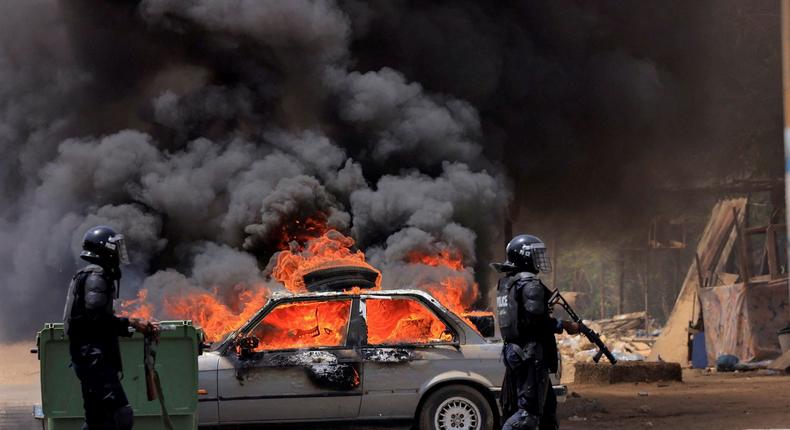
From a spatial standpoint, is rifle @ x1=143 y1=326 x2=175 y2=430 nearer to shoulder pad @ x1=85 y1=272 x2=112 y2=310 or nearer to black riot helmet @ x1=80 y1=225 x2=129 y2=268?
shoulder pad @ x1=85 y1=272 x2=112 y2=310

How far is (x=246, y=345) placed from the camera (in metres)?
8.47

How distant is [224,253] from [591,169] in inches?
311

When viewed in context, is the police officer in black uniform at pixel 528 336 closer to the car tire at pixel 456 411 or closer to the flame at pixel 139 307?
the car tire at pixel 456 411

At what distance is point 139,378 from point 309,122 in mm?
9894

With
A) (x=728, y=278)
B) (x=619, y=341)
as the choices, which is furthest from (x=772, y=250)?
(x=619, y=341)

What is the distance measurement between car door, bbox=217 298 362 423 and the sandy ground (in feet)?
0.81

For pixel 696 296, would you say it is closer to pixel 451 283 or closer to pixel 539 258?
pixel 451 283

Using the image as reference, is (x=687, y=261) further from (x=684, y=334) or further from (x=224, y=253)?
(x=224, y=253)

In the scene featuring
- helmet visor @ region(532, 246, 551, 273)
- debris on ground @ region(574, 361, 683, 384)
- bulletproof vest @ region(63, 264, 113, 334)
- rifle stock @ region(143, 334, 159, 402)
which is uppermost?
helmet visor @ region(532, 246, 551, 273)

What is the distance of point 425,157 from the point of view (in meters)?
16.4

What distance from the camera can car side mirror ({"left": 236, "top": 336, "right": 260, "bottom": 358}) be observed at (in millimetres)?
8469

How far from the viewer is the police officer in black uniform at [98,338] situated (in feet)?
20.8

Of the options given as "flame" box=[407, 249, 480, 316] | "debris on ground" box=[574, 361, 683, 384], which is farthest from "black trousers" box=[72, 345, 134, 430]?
"debris on ground" box=[574, 361, 683, 384]

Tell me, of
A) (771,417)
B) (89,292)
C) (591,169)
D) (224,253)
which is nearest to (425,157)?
(224,253)
